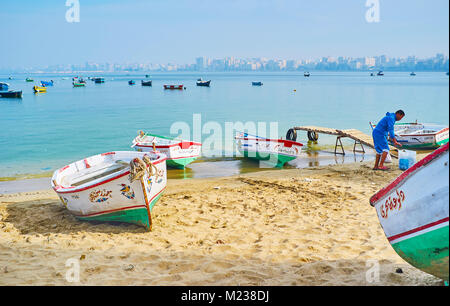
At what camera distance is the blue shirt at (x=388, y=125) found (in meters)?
10.3

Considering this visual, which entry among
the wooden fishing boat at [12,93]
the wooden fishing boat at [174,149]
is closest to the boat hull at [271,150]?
the wooden fishing boat at [174,149]

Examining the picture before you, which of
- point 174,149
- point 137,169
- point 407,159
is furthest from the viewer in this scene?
point 174,149

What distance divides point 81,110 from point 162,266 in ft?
128

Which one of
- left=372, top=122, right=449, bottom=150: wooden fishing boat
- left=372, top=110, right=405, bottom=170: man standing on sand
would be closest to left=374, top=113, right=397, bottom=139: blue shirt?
left=372, top=110, right=405, bottom=170: man standing on sand

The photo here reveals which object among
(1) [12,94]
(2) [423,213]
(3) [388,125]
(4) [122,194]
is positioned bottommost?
(4) [122,194]

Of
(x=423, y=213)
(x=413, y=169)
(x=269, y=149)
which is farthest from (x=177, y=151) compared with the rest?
(x=423, y=213)

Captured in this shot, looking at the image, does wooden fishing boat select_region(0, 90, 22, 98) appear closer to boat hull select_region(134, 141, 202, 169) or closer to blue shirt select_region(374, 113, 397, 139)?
boat hull select_region(134, 141, 202, 169)

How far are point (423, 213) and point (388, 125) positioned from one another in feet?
23.9

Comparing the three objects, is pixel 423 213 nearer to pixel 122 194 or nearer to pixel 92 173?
pixel 122 194

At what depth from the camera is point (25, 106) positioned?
4406 centimetres

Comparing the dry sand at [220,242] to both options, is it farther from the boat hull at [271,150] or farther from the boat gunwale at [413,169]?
the boat hull at [271,150]

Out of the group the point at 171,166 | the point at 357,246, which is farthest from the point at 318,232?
the point at 171,166

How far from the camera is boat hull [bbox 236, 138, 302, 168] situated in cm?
1382

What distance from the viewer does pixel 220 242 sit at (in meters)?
6.27
